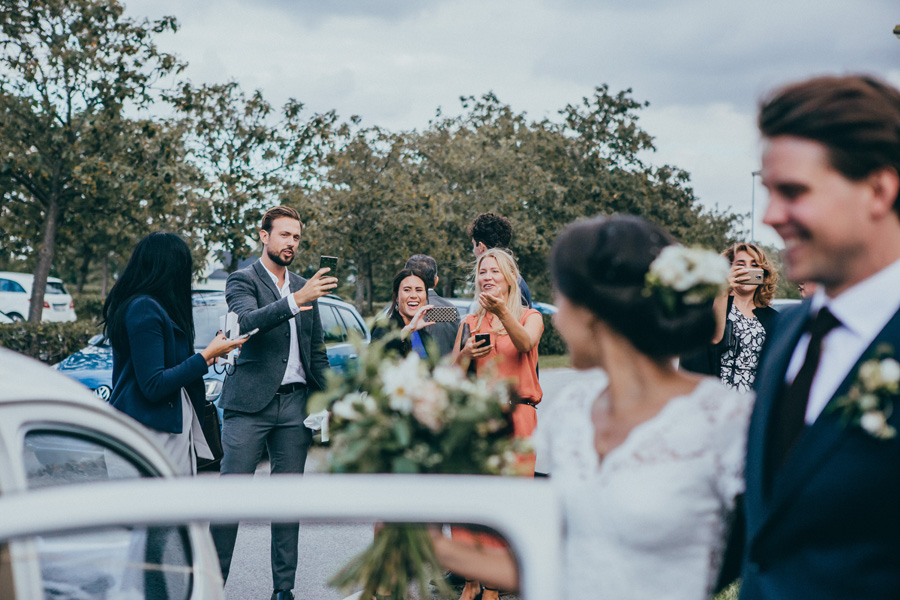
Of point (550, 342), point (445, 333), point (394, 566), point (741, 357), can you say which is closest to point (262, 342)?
point (445, 333)

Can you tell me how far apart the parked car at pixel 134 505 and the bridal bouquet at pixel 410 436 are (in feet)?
0.71

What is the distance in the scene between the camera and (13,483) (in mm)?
1774

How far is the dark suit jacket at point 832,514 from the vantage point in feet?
4.70

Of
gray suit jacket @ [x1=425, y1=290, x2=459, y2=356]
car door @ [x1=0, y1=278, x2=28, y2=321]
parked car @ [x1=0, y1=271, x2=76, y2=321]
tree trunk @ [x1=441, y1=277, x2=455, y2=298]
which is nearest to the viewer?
gray suit jacket @ [x1=425, y1=290, x2=459, y2=356]

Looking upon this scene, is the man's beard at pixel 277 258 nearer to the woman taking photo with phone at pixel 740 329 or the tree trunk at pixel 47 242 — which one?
the woman taking photo with phone at pixel 740 329

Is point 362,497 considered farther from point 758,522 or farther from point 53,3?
point 53,3

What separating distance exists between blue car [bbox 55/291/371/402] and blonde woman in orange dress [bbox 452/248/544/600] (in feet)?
5.92

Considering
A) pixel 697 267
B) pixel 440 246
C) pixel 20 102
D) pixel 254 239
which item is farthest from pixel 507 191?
pixel 697 267

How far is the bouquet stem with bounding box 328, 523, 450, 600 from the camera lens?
1.45 metres

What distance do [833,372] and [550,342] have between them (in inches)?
911

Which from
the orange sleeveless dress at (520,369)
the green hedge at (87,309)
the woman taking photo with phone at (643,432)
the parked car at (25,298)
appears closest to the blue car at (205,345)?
the orange sleeveless dress at (520,369)

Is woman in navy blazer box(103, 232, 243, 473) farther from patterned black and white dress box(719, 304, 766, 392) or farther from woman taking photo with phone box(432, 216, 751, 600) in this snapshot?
patterned black and white dress box(719, 304, 766, 392)

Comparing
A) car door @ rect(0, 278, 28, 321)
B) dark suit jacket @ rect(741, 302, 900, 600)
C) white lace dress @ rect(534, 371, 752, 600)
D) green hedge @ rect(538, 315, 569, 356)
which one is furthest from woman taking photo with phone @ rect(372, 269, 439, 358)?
car door @ rect(0, 278, 28, 321)

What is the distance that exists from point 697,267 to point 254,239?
42.5 feet
